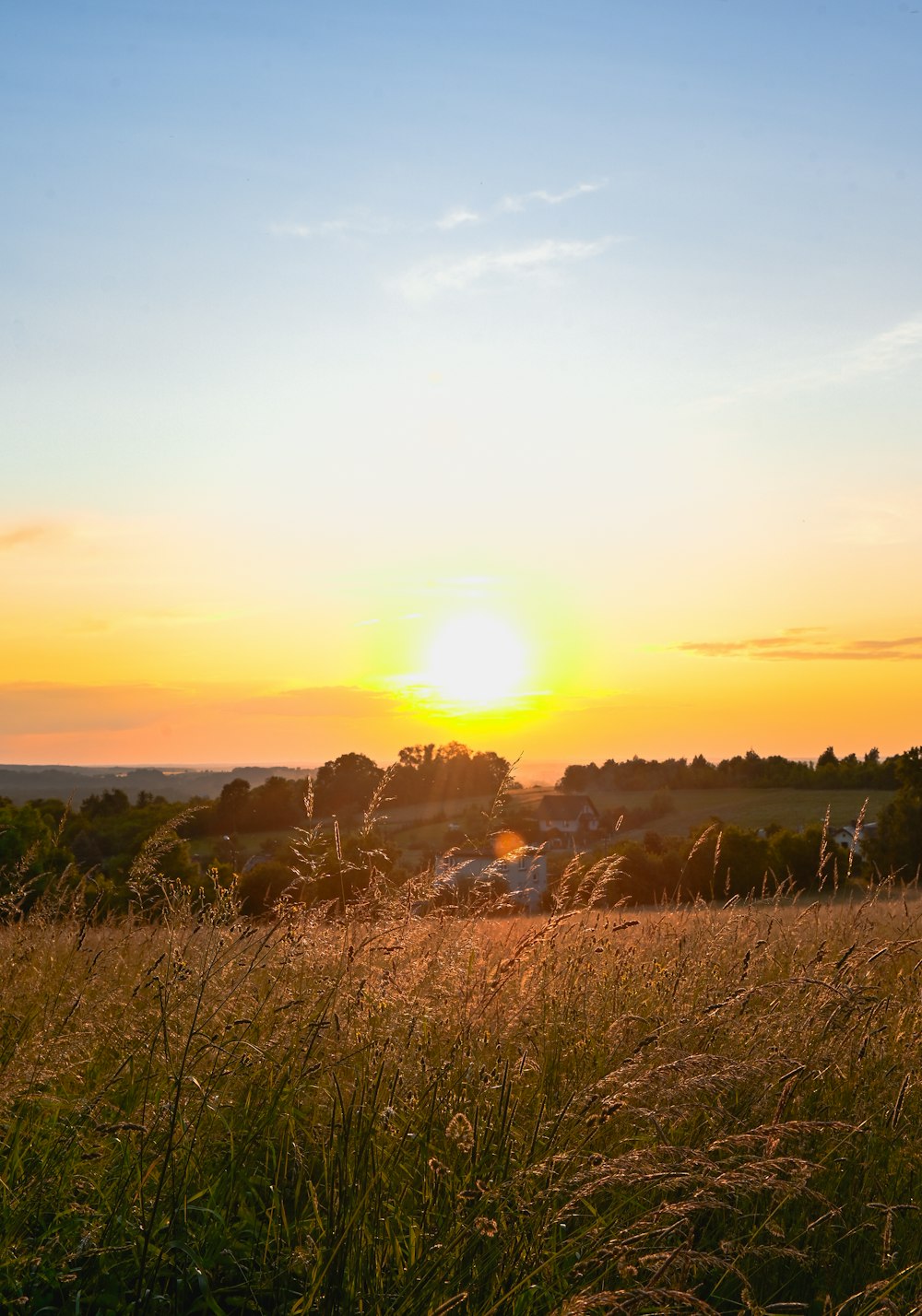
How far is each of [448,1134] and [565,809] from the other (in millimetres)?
66818

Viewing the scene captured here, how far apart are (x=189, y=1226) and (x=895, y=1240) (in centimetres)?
218

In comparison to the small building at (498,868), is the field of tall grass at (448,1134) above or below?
below

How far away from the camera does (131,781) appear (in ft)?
182

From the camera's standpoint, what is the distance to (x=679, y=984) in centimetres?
496

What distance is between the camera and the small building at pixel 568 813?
Result: 65188 mm

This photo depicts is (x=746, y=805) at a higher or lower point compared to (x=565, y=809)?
higher

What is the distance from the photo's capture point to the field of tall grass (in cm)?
263

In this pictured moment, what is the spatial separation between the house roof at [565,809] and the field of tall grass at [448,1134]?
61.4 m

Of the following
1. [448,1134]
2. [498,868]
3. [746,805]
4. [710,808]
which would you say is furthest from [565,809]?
[448,1134]

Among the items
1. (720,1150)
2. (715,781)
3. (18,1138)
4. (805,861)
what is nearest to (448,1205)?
(720,1150)

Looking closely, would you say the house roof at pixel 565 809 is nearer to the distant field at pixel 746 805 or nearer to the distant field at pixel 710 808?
the distant field at pixel 710 808

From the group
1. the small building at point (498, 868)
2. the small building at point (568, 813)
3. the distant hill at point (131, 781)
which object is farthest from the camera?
the small building at point (568, 813)

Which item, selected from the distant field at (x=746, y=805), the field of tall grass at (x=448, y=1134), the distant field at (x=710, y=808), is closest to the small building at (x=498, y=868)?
the field of tall grass at (x=448, y=1134)

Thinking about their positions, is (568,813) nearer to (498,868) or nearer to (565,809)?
(565,809)
